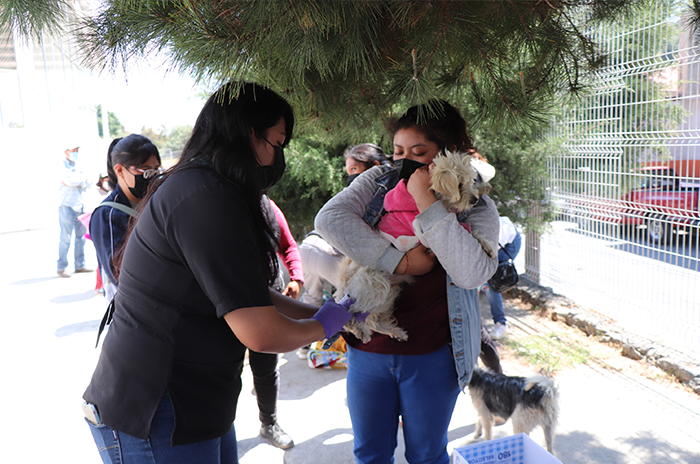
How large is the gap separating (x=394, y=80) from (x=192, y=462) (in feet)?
4.95

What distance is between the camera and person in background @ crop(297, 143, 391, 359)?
3984 mm

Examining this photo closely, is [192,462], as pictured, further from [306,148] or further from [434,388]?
[306,148]

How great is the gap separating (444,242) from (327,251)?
8.40 ft

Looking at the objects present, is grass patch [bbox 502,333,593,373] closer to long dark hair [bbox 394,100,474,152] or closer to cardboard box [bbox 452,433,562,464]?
cardboard box [bbox 452,433,562,464]

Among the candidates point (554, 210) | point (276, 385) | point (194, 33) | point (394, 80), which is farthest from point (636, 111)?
point (194, 33)

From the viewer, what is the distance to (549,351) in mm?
4566

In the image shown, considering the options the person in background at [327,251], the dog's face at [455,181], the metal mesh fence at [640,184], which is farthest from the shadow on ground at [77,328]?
the metal mesh fence at [640,184]

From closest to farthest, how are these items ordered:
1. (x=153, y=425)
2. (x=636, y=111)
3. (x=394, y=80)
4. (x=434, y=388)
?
(x=153, y=425) → (x=394, y=80) → (x=434, y=388) → (x=636, y=111)

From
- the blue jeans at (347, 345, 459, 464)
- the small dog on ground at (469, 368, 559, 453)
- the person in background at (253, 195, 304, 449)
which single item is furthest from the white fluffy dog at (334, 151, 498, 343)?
the small dog on ground at (469, 368, 559, 453)

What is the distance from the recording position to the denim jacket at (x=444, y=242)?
1670 mm

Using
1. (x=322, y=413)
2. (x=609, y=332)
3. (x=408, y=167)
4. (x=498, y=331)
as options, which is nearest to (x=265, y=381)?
(x=322, y=413)

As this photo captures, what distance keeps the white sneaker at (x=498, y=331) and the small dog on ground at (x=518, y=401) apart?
2003 millimetres

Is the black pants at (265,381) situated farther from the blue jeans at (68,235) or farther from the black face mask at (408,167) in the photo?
the blue jeans at (68,235)

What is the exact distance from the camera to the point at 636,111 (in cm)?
431
